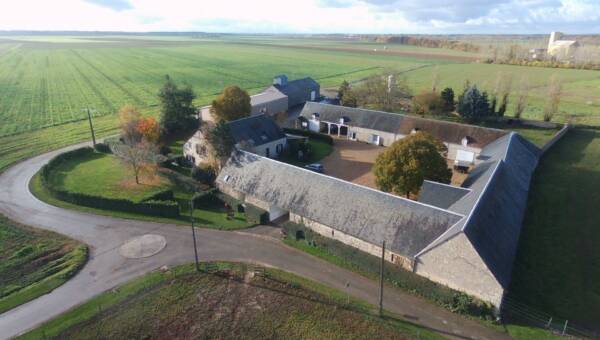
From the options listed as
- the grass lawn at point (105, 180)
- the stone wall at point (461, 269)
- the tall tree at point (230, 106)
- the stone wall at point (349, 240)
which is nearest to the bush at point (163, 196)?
the grass lawn at point (105, 180)

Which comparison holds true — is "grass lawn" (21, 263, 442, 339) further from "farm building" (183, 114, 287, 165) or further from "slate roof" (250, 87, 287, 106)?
"slate roof" (250, 87, 287, 106)

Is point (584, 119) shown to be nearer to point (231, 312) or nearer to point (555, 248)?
point (555, 248)

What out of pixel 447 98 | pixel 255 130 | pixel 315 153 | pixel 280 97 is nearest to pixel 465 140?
pixel 315 153

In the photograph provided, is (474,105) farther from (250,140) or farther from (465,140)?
(250,140)

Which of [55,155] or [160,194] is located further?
[55,155]

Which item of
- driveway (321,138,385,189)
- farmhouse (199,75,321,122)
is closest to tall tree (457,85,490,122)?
driveway (321,138,385,189)

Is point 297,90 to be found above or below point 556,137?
above

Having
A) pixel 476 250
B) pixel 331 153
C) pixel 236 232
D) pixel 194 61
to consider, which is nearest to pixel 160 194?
pixel 236 232

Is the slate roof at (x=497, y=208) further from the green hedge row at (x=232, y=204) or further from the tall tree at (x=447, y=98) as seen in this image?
the tall tree at (x=447, y=98)
